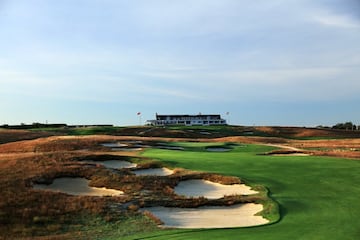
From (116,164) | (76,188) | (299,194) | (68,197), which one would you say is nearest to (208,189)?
(299,194)

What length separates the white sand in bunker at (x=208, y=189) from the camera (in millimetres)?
19667

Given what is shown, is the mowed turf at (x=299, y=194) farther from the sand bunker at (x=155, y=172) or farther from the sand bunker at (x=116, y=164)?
the sand bunker at (x=116, y=164)

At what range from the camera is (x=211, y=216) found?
16.4 meters

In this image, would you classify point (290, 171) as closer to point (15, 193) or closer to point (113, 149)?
point (15, 193)

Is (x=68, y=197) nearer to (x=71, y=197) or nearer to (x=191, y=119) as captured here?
(x=71, y=197)

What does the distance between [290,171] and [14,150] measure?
24099 mm

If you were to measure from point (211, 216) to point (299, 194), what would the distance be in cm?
407

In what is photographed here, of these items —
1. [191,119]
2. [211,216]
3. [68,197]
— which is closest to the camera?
[211,216]

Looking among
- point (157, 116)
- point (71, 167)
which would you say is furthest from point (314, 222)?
point (157, 116)

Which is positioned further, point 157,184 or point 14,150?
point 14,150

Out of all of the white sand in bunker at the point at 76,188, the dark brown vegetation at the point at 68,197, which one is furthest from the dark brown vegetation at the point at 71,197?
the white sand in bunker at the point at 76,188

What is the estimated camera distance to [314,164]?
25078 millimetres

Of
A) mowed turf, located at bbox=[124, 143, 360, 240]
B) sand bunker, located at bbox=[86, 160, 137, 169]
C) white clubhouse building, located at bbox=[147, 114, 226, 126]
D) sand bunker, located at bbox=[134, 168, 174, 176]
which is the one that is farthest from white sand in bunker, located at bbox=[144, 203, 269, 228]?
white clubhouse building, located at bbox=[147, 114, 226, 126]

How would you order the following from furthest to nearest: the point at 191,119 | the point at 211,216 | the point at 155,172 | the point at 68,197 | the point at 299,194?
the point at 191,119
the point at 155,172
the point at 299,194
the point at 68,197
the point at 211,216
